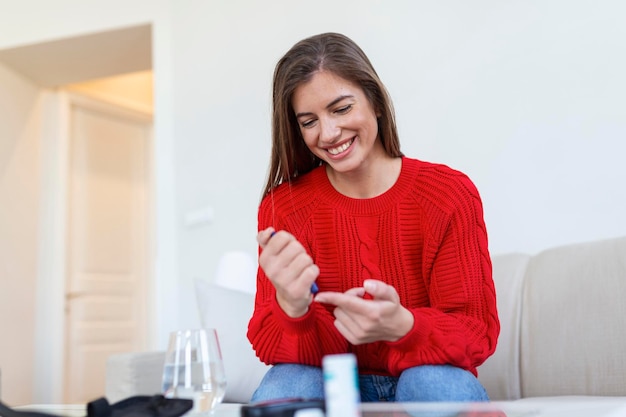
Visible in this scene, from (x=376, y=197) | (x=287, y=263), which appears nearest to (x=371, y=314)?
(x=287, y=263)

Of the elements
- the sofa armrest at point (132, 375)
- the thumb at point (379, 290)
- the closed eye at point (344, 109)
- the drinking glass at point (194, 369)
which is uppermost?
the closed eye at point (344, 109)

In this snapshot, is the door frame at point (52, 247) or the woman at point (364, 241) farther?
the door frame at point (52, 247)

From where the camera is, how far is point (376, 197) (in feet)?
4.46

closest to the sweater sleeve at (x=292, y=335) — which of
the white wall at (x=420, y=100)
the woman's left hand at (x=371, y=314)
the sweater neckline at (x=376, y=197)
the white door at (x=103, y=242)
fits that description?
the woman's left hand at (x=371, y=314)

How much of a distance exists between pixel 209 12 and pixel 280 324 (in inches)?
101

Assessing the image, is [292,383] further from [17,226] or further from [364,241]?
[17,226]

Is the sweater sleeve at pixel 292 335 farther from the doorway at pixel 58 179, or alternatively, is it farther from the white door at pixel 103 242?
the white door at pixel 103 242

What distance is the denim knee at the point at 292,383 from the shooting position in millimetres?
1104

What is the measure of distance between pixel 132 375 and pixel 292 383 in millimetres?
949

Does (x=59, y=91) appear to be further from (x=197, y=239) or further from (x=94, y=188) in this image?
(x=197, y=239)

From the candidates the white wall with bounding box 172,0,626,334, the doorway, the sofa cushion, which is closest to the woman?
the sofa cushion

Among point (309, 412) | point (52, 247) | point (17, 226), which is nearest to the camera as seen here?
point (309, 412)

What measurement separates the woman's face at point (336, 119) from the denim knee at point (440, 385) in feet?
1.44

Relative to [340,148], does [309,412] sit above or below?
below
